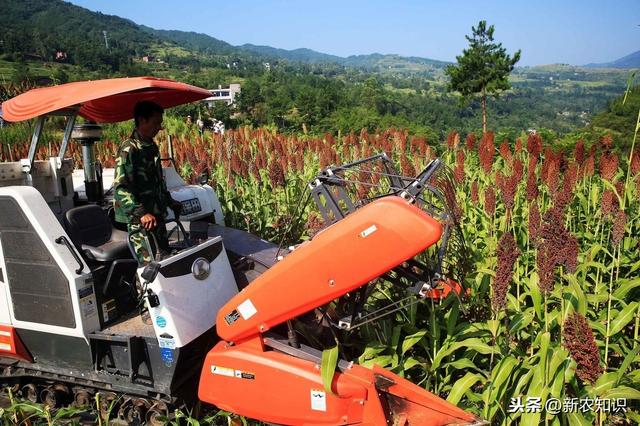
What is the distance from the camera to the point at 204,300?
3650 millimetres

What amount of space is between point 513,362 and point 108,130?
15545mm

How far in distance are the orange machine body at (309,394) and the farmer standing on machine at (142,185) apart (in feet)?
3.83

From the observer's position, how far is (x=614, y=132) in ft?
37.0

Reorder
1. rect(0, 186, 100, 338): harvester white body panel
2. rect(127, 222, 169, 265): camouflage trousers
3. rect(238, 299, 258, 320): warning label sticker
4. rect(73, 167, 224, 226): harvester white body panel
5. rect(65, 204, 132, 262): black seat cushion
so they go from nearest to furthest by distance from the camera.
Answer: rect(238, 299, 258, 320): warning label sticker, rect(0, 186, 100, 338): harvester white body panel, rect(127, 222, 169, 265): camouflage trousers, rect(65, 204, 132, 262): black seat cushion, rect(73, 167, 224, 226): harvester white body panel

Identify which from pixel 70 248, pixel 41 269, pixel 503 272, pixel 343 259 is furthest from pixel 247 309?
pixel 41 269

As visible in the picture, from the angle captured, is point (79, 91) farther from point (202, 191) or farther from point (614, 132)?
point (614, 132)

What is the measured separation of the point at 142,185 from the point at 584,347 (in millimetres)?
3528

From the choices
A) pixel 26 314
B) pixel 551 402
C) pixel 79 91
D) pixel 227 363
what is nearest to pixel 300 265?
pixel 227 363

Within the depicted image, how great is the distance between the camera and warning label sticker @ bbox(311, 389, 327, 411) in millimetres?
2900

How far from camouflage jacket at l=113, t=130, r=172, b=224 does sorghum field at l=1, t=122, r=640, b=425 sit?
4.45ft

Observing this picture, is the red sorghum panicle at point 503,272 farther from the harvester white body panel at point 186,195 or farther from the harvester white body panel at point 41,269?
the harvester white body panel at point 186,195

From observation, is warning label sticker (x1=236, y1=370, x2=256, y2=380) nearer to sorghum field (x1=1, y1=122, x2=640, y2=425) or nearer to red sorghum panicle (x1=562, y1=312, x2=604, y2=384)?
sorghum field (x1=1, y1=122, x2=640, y2=425)

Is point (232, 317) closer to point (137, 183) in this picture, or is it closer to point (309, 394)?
point (309, 394)

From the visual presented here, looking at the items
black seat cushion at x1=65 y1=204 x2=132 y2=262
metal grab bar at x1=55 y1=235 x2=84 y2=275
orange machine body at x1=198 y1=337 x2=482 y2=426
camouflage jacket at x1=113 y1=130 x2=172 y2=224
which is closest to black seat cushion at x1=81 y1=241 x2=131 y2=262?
black seat cushion at x1=65 y1=204 x2=132 y2=262
